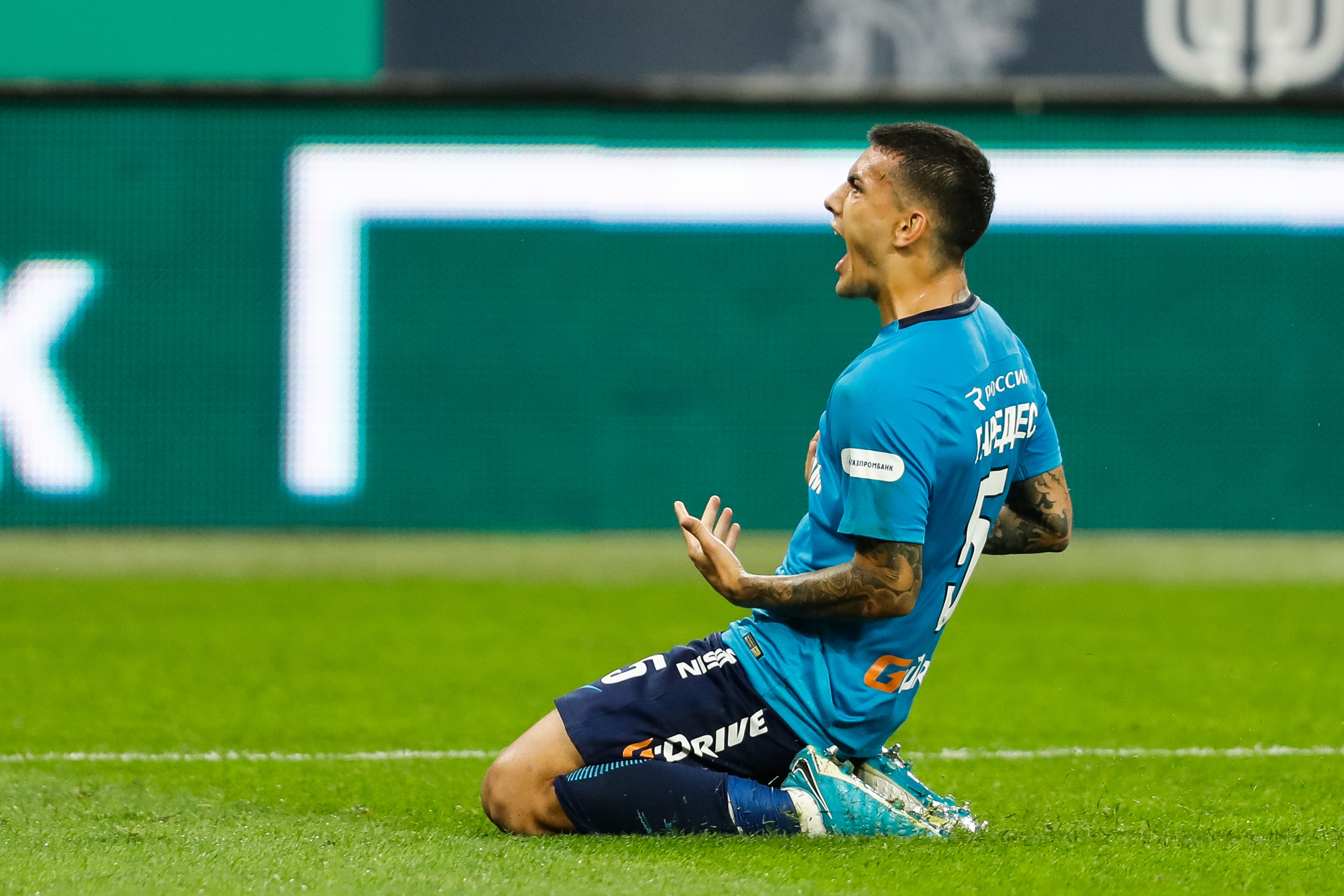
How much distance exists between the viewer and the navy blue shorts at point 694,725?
3543 millimetres

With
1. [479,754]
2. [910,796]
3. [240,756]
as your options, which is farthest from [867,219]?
[240,756]

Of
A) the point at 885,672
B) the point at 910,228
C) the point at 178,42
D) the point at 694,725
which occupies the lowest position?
the point at 694,725

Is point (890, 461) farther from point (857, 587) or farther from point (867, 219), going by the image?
point (867, 219)

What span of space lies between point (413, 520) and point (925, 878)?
722 cm

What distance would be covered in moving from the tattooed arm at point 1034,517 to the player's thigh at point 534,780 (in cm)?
100

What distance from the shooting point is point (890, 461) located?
3.23m

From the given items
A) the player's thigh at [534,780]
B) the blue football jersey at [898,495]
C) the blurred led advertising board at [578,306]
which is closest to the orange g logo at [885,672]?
the blue football jersey at [898,495]

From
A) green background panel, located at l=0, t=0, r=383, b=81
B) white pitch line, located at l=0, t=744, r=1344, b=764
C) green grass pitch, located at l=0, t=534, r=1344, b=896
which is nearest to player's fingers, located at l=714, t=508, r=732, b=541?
green grass pitch, located at l=0, t=534, r=1344, b=896

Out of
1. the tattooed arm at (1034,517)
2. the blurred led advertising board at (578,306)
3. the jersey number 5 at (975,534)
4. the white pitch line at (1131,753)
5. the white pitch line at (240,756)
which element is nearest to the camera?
the jersey number 5 at (975,534)

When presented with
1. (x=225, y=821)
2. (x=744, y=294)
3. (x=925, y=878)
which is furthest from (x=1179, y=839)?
(x=744, y=294)

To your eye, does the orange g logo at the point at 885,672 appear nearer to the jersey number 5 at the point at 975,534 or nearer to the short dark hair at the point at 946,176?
the jersey number 5 at the point at 975,534

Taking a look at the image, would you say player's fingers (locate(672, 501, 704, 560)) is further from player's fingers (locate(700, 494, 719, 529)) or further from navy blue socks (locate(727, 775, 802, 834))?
navy blue socks (locate(727, 775, 802, 834))

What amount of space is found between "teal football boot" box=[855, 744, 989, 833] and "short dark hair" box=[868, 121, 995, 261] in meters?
1.07

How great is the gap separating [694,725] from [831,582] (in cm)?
47
